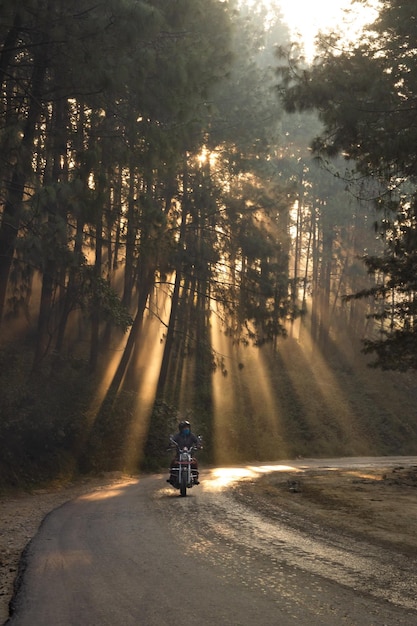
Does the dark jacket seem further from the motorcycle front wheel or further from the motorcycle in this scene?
the motorcycle front wheel

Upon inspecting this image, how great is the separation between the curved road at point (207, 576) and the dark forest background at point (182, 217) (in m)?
7.76

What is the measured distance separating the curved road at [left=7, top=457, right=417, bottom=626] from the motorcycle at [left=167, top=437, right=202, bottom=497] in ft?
12.1

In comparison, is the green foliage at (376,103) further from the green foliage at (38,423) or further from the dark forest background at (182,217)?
the green foliage at (38,423)

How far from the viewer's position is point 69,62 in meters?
15.7

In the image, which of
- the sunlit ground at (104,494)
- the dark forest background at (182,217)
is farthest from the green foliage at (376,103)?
the sunlit ground at (104,494)

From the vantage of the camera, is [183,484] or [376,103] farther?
[183,484]

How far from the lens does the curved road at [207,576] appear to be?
228 inches

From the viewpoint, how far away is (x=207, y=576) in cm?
715

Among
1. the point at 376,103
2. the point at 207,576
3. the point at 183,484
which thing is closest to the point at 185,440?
the point at 183,484

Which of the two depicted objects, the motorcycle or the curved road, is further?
the motorcycle

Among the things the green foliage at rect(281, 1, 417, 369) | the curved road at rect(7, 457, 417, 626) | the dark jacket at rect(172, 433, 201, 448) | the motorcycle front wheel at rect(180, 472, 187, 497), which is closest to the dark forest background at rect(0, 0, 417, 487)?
the green foliage at rect(281, 1, 417, 369)

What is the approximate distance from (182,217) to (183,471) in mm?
17577

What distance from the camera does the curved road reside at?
19.0 feet

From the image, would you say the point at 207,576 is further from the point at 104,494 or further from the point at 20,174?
the point at 20,174
